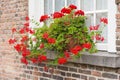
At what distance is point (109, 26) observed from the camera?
4043 mm

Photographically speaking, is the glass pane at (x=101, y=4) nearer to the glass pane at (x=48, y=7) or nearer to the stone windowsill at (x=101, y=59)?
the stone windowsill at (x=101, y=59)

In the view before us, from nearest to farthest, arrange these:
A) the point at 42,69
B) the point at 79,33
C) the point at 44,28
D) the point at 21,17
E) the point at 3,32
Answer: the point at 79,33 → the point at 44,28 → the point at 42,69 → the point at 21,17 → the point at 3,32

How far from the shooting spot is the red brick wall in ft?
13.9

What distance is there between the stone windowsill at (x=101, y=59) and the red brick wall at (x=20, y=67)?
100mm

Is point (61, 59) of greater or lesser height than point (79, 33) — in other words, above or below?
below

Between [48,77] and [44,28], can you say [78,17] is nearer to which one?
[44,28]

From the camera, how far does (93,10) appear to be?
14.7 feet

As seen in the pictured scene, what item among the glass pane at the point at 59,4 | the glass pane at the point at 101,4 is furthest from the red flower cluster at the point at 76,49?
the glass pane at the point at 59,4

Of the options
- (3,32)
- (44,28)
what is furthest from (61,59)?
(3,32)

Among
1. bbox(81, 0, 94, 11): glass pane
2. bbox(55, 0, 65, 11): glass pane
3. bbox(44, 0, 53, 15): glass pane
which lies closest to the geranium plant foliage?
bbox(81, 0, 94, 11): glass pane

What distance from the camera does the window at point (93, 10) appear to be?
4008mm

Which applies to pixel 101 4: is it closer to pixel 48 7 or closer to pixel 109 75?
pixel 109 75

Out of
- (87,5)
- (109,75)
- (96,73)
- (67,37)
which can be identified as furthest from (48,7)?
Result: (109,75)

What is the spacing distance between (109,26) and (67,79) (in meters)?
1.08
